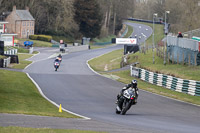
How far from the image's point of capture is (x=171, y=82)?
1271 inches

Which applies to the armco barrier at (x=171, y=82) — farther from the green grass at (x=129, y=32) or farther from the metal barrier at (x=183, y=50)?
the green grass at (x=129, y=32)

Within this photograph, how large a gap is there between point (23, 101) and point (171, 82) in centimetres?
1492

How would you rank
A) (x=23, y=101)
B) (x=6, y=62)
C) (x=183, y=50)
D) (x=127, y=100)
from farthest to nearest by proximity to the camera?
1. (x=6, y=62)
2. (x=183, y=50)
3. (x=23, y=101)
4. (x=127, y=100)

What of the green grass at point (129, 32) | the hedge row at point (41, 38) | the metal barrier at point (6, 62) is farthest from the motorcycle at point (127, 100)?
the green grass at point (129, 32)

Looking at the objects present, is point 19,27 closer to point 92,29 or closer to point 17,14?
point 17,14

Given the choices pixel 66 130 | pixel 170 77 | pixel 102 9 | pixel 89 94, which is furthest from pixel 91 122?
pixel 102 9

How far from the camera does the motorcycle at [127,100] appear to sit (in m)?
17.6

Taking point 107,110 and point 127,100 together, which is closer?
point 127,100

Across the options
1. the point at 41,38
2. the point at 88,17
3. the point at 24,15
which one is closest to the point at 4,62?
the point at 41,38

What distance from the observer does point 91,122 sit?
1510 centimetres

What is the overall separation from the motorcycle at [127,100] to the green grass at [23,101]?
8.20 feet

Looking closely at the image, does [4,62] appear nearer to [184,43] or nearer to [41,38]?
[184,43]

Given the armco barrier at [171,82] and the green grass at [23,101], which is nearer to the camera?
the green grass at [23,101]

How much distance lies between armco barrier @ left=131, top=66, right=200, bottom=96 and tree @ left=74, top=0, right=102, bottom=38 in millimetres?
69400
